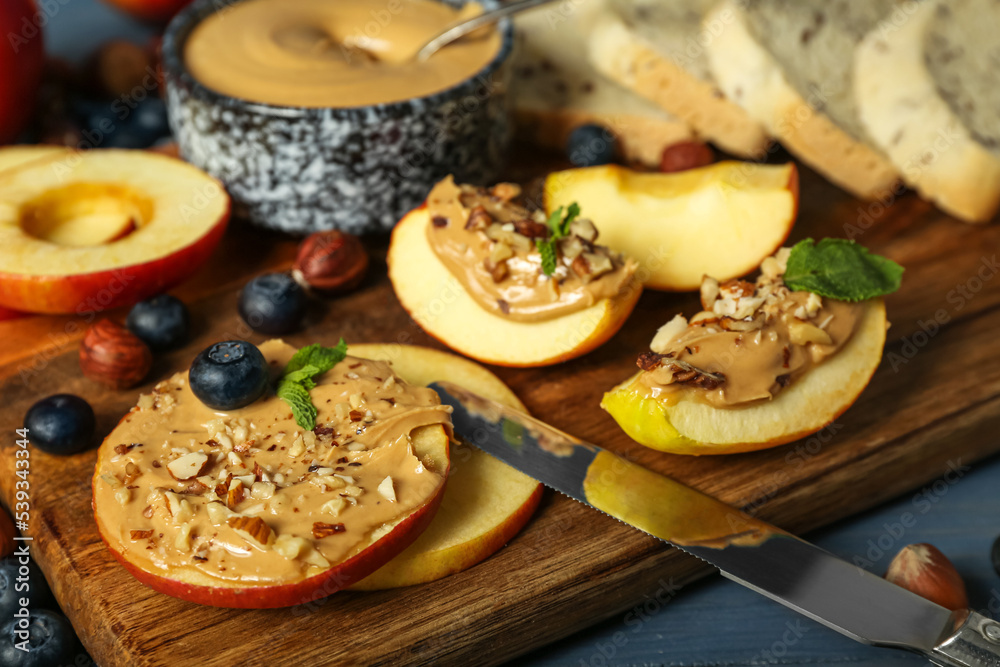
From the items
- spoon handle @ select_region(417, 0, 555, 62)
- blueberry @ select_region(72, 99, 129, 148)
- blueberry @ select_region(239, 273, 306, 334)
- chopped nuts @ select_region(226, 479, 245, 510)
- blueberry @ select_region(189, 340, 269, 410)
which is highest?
spoon handle @ select_region(417, 0, 555, 62)

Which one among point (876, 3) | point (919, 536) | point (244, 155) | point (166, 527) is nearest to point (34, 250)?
point (244, 155)

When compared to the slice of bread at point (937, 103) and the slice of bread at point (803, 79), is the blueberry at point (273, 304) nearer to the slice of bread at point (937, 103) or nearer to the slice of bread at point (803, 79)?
the slice of bread at point (803, 79)

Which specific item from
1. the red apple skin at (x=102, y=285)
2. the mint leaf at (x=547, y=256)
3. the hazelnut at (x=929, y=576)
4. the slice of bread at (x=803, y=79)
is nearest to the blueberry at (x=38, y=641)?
the red apple skin at (x=102, y=285)

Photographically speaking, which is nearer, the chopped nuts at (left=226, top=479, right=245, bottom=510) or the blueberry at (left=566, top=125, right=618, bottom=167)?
the chopped nuts at (left=226, top=479, right=245, bottom=510)

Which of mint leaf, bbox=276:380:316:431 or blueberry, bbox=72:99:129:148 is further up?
mint leaf, bbox=276:380:316:431

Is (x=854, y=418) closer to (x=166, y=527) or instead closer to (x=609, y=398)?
(x=609, y=398)

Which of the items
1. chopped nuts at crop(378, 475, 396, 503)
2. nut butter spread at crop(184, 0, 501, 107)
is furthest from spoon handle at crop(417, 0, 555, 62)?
chopped nuts at crop(378, 475, 396, 503)

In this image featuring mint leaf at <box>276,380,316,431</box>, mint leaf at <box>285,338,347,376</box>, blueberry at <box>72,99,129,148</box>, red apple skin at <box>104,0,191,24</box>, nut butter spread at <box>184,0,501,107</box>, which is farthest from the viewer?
red apple skin at <box>104,0,191,24</box>

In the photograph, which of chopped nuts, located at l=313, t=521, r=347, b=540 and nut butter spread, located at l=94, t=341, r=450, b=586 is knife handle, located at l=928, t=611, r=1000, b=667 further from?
chopped nuts, located at l=313, t=521, r=347, b=540
